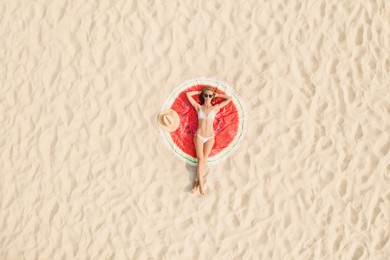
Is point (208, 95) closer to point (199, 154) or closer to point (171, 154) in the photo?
point (199, 154)

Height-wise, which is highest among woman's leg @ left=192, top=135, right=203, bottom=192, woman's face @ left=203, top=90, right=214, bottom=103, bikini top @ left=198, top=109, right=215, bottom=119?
woman's face @ left=203, top=90, right=214, bottom=103

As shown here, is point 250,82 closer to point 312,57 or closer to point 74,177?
point 312,57

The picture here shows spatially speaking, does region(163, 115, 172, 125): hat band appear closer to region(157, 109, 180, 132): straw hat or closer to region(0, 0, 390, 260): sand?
region(157, 109, 180, 132): straw hat

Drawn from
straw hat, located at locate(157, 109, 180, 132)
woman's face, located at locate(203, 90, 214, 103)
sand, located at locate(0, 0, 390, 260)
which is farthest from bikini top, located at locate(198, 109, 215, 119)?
sand, located at locate(0, 0, 390, 260)

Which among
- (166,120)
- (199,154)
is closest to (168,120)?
(166,120)

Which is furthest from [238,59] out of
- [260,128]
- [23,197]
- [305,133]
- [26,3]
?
[23,197]
